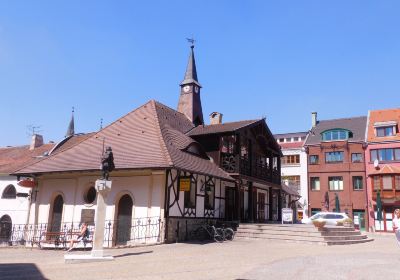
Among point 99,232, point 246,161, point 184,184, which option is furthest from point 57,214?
point 246,161

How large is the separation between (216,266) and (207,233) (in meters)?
8.86

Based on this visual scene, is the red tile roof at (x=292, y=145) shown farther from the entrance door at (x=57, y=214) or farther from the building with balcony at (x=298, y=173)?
the entrance door at (x=57, y=214)

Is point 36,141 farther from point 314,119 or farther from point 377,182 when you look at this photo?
point 377,182

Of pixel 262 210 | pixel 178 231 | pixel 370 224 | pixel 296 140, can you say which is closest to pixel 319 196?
pixel 370 224

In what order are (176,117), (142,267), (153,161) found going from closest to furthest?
(142,267) → (153,161) → (176,117)

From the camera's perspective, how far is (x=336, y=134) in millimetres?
40906

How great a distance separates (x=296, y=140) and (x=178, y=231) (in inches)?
1418

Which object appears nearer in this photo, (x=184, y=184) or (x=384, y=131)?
(x=184, y=184)

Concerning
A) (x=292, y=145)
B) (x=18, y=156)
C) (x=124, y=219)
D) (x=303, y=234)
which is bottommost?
(x=303, y=234)

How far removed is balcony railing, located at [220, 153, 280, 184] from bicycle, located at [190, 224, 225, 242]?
425cm

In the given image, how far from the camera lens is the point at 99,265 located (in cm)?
1078

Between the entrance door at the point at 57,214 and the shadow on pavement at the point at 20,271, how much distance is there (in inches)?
374

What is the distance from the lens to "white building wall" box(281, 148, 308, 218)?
41.9 m

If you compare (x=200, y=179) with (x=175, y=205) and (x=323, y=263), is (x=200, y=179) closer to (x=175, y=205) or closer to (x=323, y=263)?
(x=175, y=205)
